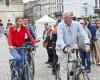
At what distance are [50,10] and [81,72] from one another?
123 m

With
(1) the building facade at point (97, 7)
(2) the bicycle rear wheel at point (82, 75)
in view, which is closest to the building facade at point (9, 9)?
(1) the building facade at point (97, 7)

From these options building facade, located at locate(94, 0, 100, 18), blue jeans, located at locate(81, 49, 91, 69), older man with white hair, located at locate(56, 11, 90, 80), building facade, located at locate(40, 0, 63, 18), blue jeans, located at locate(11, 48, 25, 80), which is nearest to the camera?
older man with white hair, located at locate(56, 11, 90, 80)

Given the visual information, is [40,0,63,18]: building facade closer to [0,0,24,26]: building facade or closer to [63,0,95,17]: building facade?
[0,0,24,26]: building facade

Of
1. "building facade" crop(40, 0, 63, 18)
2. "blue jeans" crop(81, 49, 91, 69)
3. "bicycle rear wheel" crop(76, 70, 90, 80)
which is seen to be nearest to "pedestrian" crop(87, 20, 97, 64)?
"blue jeans" crop(81, 49, 91, 69)

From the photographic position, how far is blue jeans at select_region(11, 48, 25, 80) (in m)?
11.0

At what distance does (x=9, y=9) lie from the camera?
13662 centimetres

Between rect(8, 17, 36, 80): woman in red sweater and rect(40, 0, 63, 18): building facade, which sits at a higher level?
rect(40, 0, 63, 18): building facade

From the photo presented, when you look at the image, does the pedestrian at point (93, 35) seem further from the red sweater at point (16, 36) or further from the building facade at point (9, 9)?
the building facade at point (9, 9)

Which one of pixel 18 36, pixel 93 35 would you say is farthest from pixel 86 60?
pixel 18 36

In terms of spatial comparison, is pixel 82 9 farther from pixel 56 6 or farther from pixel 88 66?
pixel 88 66

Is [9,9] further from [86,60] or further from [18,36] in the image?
[18,36]

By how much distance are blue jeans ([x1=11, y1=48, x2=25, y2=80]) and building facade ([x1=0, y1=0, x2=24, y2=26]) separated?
403 ft

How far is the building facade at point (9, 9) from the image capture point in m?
135

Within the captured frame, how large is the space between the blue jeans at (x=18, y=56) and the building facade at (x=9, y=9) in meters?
123
